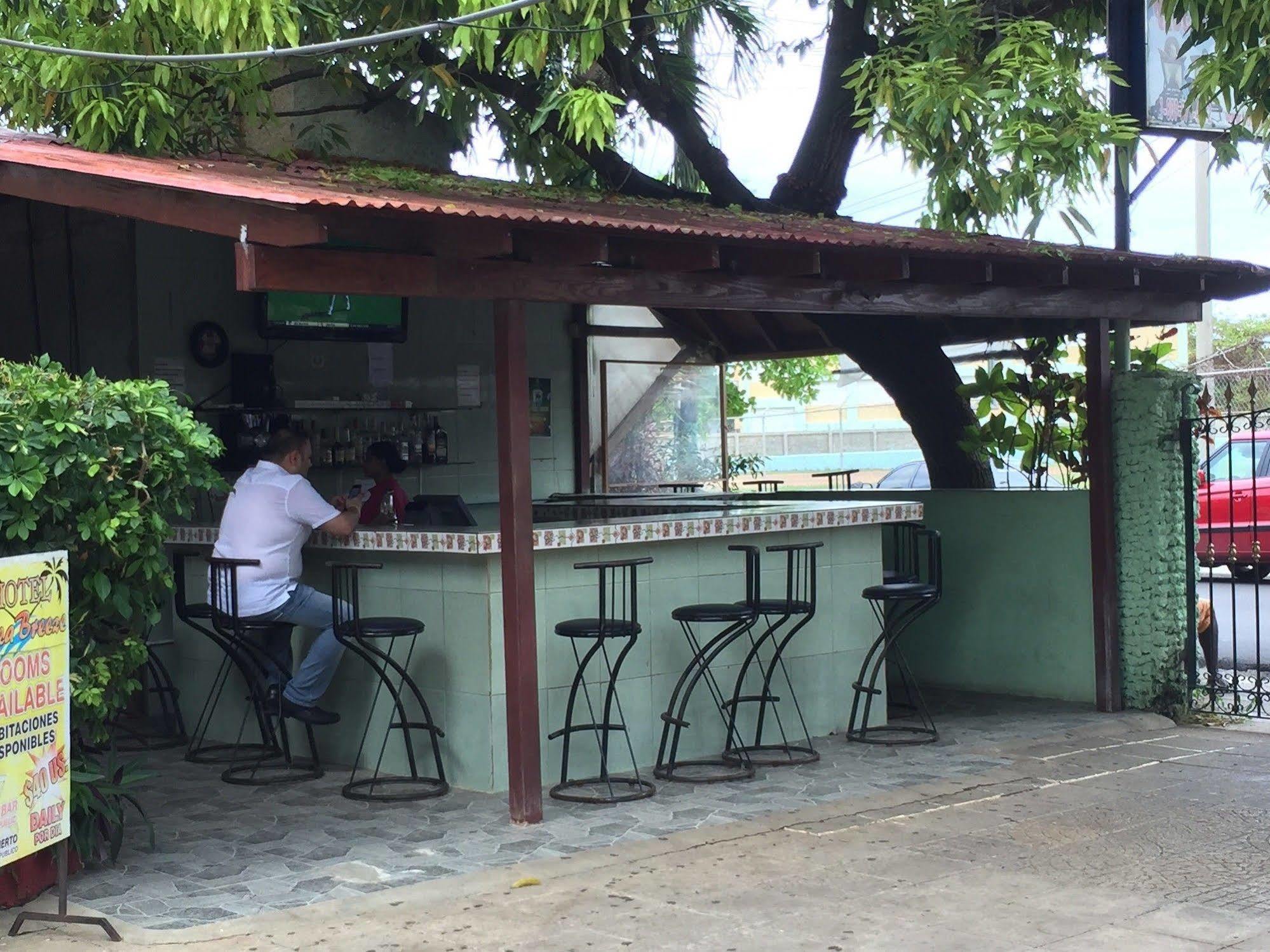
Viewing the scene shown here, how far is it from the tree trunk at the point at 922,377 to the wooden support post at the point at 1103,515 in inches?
62.9

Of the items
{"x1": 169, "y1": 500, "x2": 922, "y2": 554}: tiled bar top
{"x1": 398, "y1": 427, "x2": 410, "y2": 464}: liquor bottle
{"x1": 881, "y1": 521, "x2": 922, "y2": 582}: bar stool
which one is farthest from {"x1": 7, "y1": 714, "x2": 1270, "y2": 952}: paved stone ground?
{"x1": 398, "y1": 427, "x2": 410, "y2": 464}: liquor bottle

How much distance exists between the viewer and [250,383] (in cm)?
1020

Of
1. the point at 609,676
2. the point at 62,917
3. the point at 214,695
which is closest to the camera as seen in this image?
the point at 62,917

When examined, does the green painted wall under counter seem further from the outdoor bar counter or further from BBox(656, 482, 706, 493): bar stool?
BBox(656, 482, 706, 493): bar stool

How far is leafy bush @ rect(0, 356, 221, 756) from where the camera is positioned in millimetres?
5320

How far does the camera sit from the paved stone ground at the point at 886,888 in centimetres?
509

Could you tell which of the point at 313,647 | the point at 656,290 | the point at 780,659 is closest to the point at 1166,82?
the point at 656,290

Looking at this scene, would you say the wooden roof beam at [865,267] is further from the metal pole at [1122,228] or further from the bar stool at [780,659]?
the metal pole at [1122,228]

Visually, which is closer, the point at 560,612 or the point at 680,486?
the point at 560,612

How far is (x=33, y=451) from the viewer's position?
17.4 feet

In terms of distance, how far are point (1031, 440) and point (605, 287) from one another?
4654 millimetres

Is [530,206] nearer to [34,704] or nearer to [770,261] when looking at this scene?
[770,261]

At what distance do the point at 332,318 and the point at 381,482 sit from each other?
181cm

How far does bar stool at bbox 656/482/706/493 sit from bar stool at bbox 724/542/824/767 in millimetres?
5187
